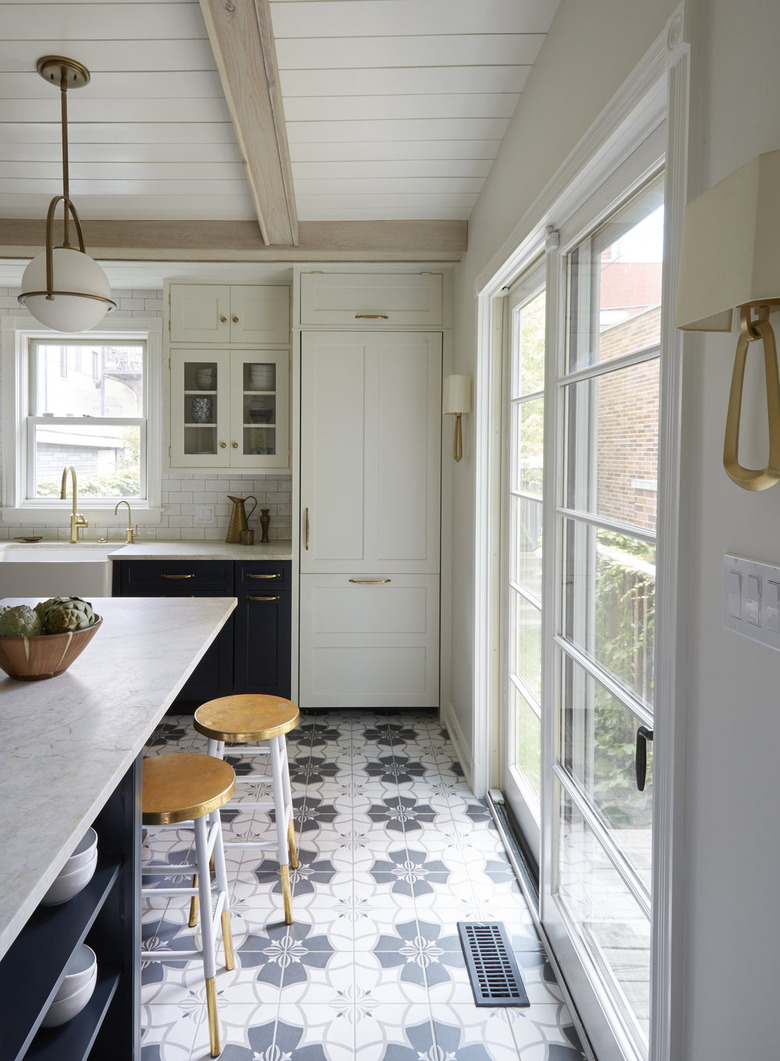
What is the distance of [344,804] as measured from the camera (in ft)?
9.89

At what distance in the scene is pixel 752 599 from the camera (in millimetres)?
984

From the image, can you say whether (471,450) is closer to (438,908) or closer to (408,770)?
(408,770)

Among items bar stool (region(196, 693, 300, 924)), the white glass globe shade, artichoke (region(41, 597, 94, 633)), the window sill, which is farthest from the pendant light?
the window sill

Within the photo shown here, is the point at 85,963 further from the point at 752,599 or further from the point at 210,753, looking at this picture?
the point at 752,599

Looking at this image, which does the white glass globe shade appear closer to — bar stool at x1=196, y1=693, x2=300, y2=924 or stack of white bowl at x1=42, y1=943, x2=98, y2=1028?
bar stool at x1=196, y1=693, x2=300, y2=924

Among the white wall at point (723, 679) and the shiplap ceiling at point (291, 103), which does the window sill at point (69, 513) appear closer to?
the shiplap ceiling at point (291, 103)

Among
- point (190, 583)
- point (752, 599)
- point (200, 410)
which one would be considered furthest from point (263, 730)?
point (200, 410)

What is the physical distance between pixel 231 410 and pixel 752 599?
3.56 metres

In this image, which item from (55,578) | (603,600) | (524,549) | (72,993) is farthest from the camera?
(55,578)

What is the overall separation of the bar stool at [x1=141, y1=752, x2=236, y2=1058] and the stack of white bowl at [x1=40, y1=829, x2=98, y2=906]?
1.05 feet

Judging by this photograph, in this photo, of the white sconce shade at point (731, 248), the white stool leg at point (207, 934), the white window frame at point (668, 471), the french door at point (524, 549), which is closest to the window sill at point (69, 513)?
the french door at point (524, 549)

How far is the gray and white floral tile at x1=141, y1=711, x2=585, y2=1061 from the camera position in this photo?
1777 millimetres

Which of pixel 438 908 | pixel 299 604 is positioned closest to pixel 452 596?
pixel 299 604

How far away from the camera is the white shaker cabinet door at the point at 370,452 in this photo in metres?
3.87
